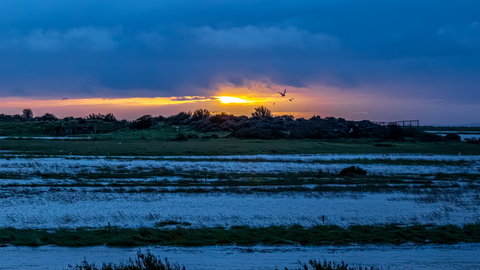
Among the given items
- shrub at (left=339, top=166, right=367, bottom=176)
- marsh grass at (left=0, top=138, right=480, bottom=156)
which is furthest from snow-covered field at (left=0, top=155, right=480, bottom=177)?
marsh grass at (left=0, top=138, right=480, bottom=156)

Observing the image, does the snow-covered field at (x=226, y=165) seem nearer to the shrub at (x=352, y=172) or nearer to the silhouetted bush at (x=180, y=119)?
the shrub at (x=352, y=172)

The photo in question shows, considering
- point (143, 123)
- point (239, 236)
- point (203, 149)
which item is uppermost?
point (143, 123)

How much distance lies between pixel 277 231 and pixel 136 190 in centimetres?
848

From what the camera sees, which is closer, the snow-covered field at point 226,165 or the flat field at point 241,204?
the flat field at point 241,204

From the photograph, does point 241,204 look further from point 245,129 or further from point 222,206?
point 245,129

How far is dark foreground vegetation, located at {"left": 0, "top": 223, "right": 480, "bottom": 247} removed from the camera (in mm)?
10750

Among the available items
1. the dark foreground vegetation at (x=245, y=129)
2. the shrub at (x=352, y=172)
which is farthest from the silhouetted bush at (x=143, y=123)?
the shrub at (x=352, y=172)

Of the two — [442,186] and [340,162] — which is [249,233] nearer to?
[442,186]

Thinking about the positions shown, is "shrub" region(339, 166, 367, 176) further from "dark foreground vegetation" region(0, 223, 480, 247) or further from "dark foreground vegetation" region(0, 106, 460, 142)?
"dark foreground vegetation" region(0, 106, 460, 142)

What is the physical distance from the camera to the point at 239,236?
11289 millimetres

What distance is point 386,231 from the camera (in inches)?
469

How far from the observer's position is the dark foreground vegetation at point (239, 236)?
1075 centimetres

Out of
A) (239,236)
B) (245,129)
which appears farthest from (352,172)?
(245,129)

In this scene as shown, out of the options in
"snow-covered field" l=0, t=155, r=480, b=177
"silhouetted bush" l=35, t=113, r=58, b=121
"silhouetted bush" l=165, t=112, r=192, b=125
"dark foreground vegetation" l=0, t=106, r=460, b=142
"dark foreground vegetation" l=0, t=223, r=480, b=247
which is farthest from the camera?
"silhouetted bush" l=35, t=113, r=58, b=121
